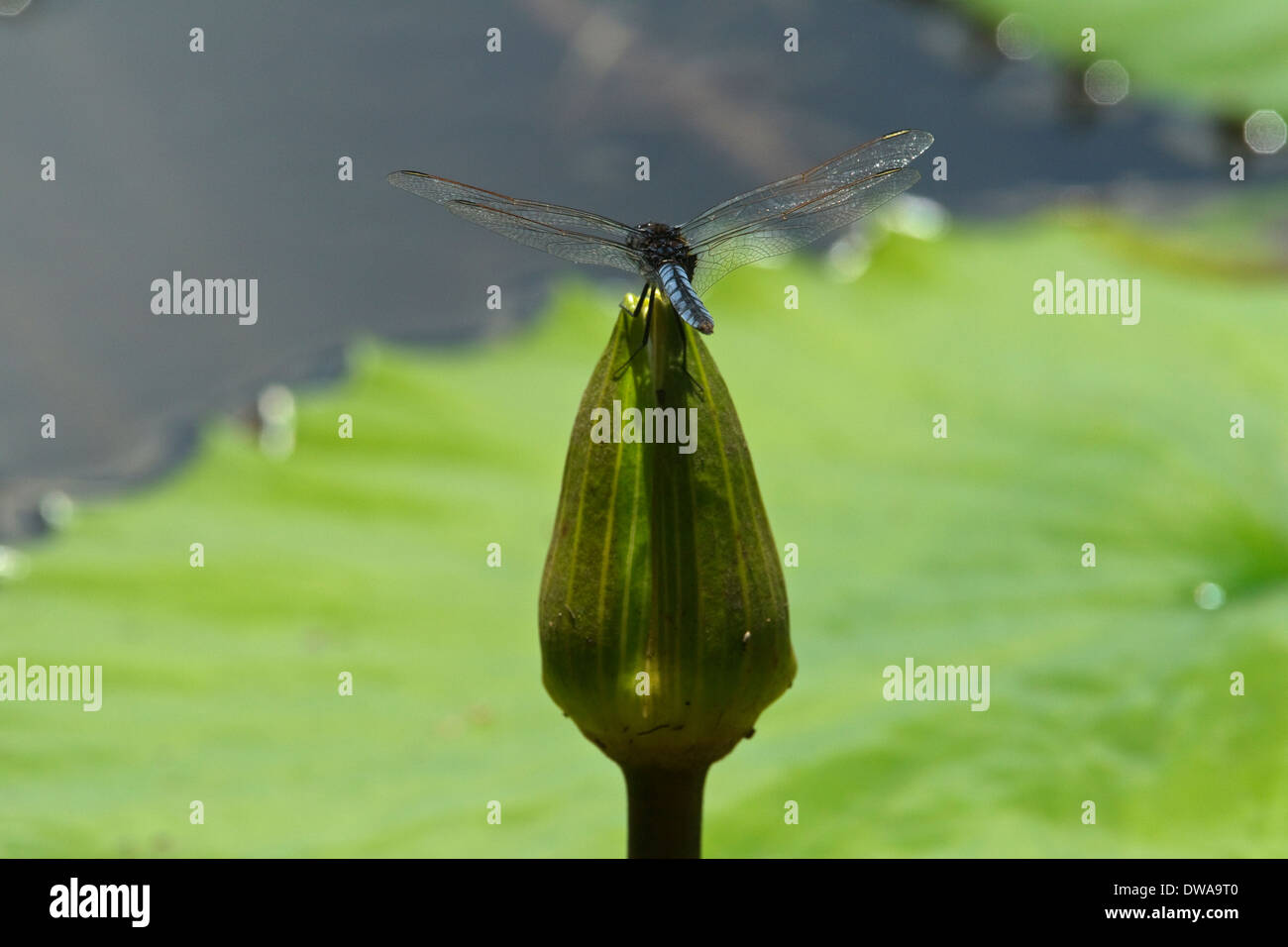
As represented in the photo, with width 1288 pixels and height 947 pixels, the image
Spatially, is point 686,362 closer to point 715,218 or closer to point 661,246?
point 661,246

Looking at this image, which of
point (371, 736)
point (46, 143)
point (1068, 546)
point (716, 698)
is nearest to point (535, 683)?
point (371, 736)

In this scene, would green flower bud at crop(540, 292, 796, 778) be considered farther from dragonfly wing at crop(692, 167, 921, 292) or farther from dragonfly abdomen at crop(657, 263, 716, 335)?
dragonfly wing at crop(692, 167, 921, 292)
